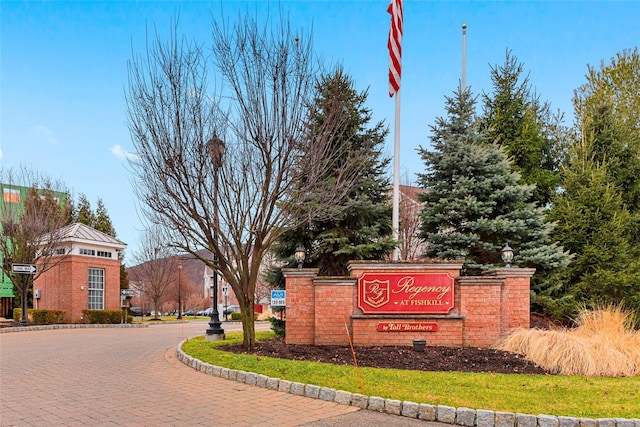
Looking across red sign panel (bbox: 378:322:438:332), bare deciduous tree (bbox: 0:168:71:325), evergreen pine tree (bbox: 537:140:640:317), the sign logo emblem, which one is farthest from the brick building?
evergreen pine tree (bbox: 537:140:640:317)

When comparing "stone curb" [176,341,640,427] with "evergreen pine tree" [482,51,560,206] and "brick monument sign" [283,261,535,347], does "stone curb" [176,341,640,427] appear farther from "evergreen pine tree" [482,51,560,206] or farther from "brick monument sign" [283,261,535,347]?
"evergreen pine tree" [482,51,560,206]

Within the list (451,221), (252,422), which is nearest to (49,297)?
(451,221)

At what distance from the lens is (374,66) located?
46.8 ft

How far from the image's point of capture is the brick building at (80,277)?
26.2m

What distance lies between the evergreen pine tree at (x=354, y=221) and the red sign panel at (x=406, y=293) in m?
2.21

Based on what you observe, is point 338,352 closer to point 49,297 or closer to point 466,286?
point 466,286

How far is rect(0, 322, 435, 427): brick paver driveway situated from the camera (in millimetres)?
5809

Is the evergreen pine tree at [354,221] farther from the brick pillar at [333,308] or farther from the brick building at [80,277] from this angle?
the brick building at [80,277]

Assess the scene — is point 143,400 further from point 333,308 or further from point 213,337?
point 213,337

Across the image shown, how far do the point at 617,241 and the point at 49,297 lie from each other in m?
27.2

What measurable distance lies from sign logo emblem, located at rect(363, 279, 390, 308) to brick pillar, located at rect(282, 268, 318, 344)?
51.3 inches

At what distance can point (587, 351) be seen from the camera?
822cm

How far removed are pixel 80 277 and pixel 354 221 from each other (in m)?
19.0

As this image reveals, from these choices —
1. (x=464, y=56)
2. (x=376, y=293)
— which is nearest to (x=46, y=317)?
(x=376, y=293)
